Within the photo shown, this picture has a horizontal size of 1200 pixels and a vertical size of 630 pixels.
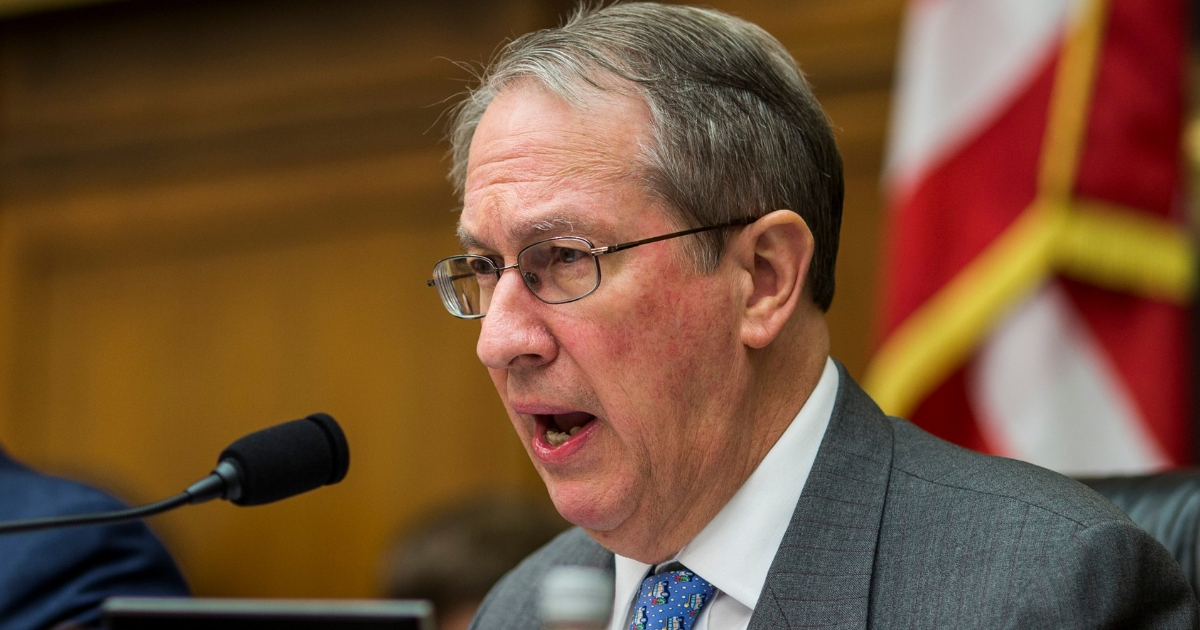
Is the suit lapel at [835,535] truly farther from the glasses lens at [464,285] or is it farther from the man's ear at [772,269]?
the glasses lens at [464,285]

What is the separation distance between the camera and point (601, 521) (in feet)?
4.90

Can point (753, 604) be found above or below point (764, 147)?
below

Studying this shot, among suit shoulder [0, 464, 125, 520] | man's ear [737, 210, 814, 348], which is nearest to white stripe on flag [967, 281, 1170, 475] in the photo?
man's ear [737, 210, 814, 348]

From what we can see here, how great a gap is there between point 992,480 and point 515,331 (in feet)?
1.81

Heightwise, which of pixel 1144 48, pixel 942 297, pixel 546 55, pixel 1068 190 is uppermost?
pixel 546 55

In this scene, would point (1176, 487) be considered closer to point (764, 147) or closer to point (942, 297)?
point (764, 147)

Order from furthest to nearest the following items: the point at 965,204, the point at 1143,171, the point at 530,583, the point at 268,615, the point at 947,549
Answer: the point at 965,204
the point at 1143,171
the point at 530,583
the point at 947,549
the point at 268,615

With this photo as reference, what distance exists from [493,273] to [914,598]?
0.62 meters

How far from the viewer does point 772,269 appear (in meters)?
1.55

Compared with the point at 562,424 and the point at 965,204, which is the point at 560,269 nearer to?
the point at 562,424

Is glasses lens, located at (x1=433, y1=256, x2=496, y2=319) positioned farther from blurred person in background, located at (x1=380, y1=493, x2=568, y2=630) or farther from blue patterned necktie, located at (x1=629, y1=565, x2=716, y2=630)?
blurred person in background, located at (x1=380, y1=493, x2=568, y2=630)

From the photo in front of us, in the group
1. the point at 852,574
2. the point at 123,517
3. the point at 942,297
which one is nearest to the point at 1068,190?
the point at 942,297

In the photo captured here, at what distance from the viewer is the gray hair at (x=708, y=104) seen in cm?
150

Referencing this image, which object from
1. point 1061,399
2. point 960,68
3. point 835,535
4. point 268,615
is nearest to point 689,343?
point 835,535
